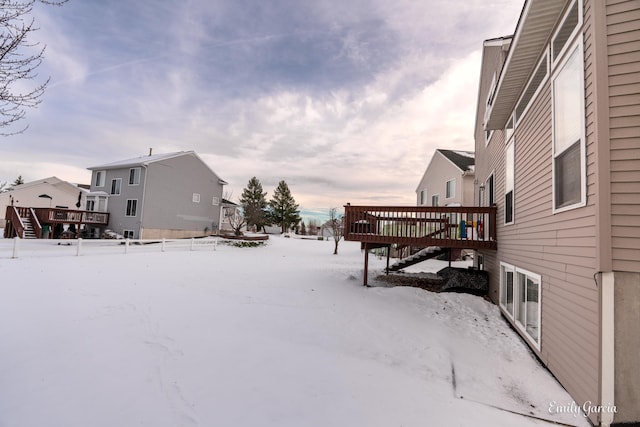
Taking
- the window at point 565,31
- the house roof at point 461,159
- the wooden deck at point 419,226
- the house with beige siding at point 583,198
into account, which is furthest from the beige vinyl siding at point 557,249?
the house roof at point 461,159

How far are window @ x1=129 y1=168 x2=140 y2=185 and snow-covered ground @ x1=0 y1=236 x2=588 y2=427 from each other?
13864 millimetres

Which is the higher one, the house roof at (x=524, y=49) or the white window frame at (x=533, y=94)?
the house roof at (x=524, y=49)

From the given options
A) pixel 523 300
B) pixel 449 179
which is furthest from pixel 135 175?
pixel 523 300

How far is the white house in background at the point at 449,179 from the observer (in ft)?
53.2

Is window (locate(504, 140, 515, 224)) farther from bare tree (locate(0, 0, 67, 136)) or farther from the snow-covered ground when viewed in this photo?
bare tree (locate(0, 0, 67, 136))

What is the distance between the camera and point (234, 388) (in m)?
3.29

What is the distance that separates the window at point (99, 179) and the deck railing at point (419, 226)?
21842 millimetres

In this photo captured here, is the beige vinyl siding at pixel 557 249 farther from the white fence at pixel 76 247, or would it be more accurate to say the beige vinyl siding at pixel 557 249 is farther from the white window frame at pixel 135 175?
the white window frame at pixel 135 175

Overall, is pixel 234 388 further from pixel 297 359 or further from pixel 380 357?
pixel 380 357

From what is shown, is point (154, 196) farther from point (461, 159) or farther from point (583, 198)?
point (583, 198)

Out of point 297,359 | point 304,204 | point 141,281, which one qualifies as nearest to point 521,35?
point 297,359

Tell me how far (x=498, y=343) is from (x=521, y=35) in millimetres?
5257

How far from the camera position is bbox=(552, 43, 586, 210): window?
3275 millimetres

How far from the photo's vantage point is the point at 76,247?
47.6 feet
